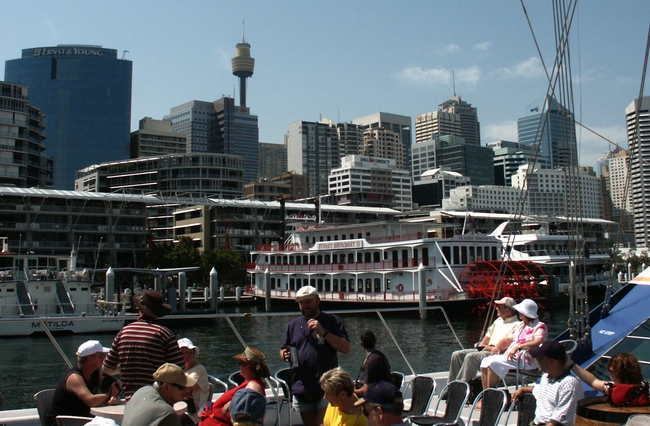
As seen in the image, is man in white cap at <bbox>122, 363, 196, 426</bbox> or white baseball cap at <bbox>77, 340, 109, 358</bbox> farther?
white baseball cap at <bbox>77, 340, 109, 358</bbox>

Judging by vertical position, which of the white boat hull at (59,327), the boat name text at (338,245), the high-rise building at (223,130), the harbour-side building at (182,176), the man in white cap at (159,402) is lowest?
the white boat hull at (59,327)

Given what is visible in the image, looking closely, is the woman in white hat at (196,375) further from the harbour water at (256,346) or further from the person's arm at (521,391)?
the harbour water at (256,346)

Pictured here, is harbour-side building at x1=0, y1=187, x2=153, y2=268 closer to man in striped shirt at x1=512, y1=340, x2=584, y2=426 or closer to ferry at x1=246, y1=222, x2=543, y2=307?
ferry at x1=246, y1=222, x2=543, y2=307

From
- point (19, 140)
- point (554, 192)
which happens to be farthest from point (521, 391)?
point (554, 192)

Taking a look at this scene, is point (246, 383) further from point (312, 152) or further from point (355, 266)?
point (312, 152)

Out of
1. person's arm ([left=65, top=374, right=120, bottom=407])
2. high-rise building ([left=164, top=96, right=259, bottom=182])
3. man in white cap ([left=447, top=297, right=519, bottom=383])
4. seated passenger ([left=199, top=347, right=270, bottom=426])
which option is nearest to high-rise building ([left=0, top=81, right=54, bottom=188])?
man in white cap ([left=447, top=297, right=519, bottom=383])

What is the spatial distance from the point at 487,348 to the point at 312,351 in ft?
10.3

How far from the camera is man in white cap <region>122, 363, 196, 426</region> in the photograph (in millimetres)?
4016

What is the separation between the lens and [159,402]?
4.11 metres

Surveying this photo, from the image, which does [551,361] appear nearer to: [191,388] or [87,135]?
[191,388]

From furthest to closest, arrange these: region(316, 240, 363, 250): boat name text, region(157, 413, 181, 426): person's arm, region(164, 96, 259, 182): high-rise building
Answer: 1. region(164, 96, 259, 182): high-rise building
2. region(316, 240, 363, 250): boat name text
3. region(157, 413, 181, 426): person's arm

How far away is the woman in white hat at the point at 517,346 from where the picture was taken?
22.9 ft

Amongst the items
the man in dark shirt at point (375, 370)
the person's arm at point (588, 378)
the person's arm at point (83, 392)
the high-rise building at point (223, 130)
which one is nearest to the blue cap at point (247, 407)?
the man in dark shirt at point (375, 370)

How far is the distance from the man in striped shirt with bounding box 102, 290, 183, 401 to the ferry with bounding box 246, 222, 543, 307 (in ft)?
102
